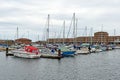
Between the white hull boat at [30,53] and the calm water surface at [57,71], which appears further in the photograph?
the white hull boat at [30,53]

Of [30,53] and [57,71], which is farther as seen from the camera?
[30,53]

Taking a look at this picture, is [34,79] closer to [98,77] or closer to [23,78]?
[23,78]

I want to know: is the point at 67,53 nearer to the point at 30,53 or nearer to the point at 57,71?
the point at 30,53

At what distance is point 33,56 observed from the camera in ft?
256

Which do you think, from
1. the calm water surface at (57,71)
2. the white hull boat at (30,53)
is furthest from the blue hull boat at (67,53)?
the calm water surface at (57,71)

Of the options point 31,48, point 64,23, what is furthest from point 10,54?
point 64,23

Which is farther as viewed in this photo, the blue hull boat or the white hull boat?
the blue hull boat

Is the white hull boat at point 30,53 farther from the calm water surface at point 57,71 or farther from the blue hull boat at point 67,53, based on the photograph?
the calm water surface at point 57,71

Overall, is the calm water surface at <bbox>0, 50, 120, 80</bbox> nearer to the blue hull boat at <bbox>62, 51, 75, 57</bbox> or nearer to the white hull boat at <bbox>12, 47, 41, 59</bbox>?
the white hull boat at <bbox>12, 47, 41, 59</bbox>

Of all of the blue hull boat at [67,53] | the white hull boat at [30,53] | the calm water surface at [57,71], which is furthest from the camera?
the blue hull boat at [67,53]

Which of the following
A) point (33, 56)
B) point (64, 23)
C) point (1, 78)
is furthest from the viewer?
point (64, 23)

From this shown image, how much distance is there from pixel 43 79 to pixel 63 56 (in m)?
43.5

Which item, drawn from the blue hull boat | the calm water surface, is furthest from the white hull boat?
the calm water surface

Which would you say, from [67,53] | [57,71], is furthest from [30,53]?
[57,71]
